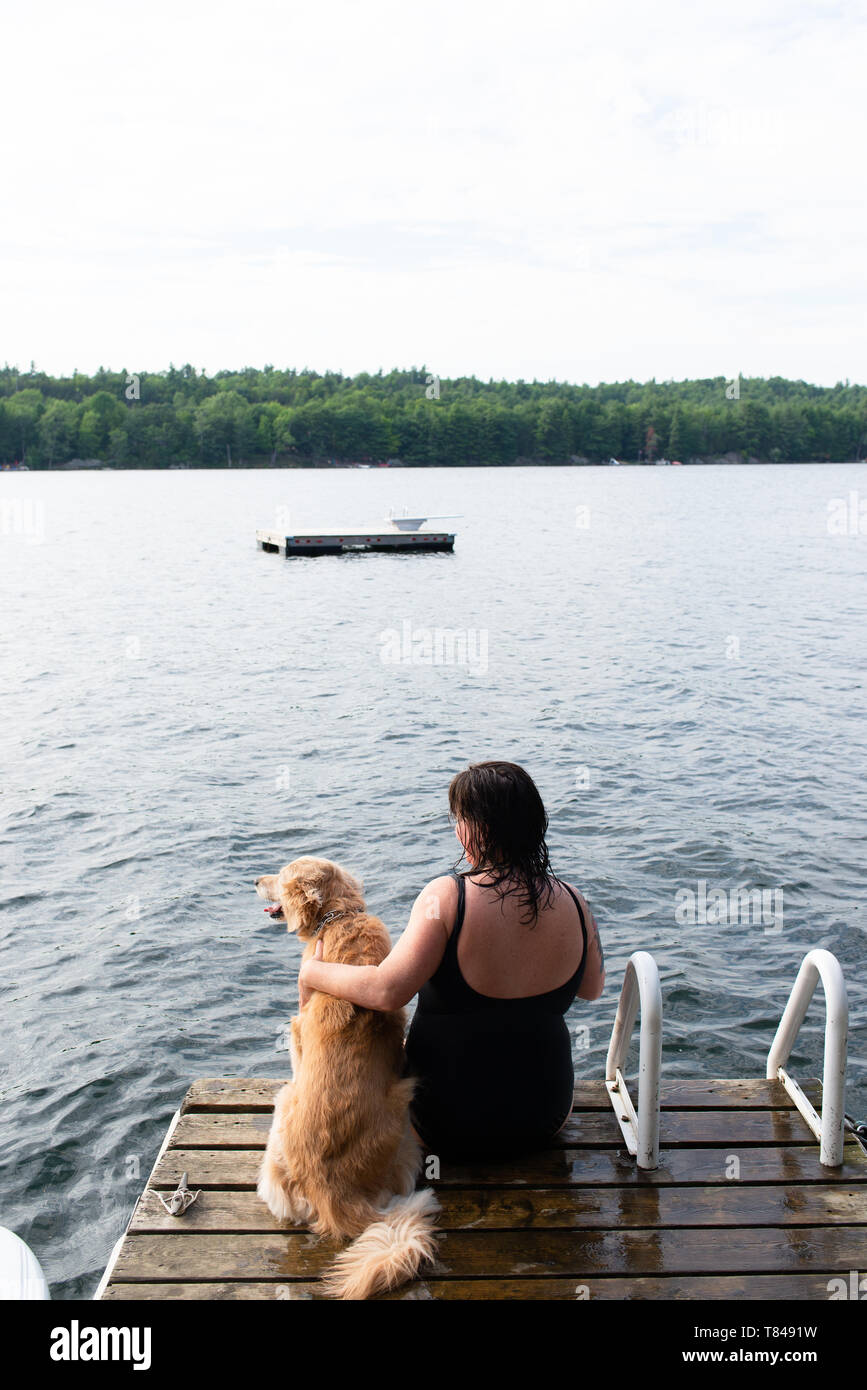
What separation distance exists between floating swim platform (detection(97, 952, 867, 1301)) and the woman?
33 centimetres

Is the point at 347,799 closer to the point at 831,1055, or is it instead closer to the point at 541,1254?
the point at 831,1055

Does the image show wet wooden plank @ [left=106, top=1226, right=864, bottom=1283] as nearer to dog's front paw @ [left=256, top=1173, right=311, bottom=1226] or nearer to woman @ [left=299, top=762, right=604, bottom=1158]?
dog's front paw @ [left=256, top=1173, right=311, bottom=1226]

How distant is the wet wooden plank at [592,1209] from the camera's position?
4.03 m

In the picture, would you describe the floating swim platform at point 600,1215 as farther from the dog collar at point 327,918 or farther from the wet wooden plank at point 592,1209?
the dog collar at point 327,918

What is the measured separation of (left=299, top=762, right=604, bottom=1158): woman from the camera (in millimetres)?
3820

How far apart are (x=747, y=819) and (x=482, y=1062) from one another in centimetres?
1043

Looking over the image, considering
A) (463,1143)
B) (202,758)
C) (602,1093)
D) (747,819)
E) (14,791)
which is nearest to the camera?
(463,1143)

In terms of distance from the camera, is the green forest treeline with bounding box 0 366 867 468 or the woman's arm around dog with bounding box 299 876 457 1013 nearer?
the woman's arm around dog with bounding box 299 876 457 1013

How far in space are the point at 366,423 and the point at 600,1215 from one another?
537 feet

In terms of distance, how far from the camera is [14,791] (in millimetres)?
15055

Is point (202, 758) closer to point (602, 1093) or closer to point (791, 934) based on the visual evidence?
point (791, 934)
